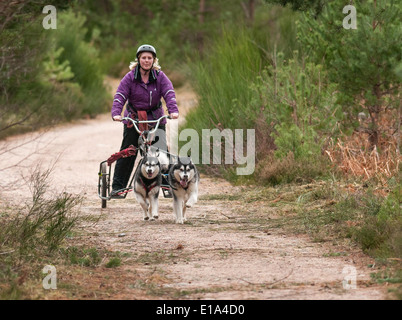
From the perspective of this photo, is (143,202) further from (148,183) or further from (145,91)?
(145,91)

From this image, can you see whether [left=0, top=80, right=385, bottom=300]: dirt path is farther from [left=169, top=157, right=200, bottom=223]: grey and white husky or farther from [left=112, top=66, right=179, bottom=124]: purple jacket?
[left=112, top=66, right=179, bottom=124]: purple jacket

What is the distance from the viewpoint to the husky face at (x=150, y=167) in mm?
9211

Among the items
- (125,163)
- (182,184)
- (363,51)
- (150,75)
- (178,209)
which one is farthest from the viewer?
(363,51)

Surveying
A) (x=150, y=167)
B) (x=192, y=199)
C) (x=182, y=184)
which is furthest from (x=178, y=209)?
(x=150, y=167)

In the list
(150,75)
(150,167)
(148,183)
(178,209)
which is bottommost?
(178,209)

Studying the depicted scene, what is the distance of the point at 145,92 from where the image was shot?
10148mm

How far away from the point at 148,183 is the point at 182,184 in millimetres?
487

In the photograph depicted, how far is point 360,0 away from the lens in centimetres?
1366

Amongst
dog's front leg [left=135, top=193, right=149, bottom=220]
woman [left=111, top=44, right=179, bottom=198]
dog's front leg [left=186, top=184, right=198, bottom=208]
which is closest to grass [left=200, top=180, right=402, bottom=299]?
dog's front leg [left=186, top=184, right=198, bottom=208]

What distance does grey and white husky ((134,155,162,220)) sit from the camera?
9305 millimetres

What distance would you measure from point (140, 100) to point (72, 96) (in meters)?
14.7

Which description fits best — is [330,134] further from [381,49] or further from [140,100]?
[140,100]

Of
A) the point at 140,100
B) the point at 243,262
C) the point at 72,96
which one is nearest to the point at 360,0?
the point at 140,100

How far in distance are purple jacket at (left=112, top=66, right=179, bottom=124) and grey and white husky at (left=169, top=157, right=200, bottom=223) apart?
3.41ft
